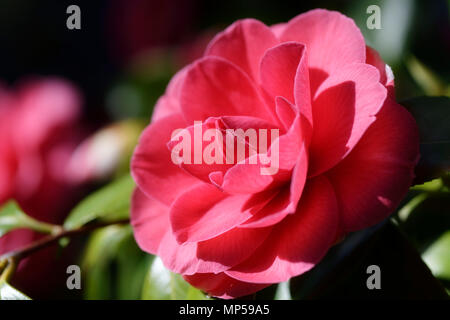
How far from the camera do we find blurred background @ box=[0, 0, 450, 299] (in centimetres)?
84

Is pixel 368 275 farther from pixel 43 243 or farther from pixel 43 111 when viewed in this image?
pixel 43 111

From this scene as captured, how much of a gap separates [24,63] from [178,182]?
1.42 metres

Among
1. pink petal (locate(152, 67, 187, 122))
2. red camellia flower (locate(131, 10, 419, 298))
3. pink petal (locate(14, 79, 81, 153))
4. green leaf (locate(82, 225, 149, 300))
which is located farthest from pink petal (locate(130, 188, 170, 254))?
pink petal (locate(14, 79, 81, 153))

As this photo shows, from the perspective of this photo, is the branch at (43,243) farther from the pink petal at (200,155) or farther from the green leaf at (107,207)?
the pink petal at (200,155)

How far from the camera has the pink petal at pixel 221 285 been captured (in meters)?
0.50

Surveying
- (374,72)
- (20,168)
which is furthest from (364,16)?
(20,168)

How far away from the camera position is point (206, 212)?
543 millimetres

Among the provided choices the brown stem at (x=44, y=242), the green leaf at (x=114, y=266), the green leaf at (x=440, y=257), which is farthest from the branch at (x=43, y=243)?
the green leaf at (x=440, y=257)

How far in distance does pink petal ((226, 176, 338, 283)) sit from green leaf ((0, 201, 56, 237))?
35 cm

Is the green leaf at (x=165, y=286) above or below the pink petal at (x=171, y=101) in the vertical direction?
below

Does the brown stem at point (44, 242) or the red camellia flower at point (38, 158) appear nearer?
the brown stem at point (44, 242)

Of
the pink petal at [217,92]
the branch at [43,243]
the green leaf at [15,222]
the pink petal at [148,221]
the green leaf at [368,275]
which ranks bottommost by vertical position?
the green leaf at [15,222]
